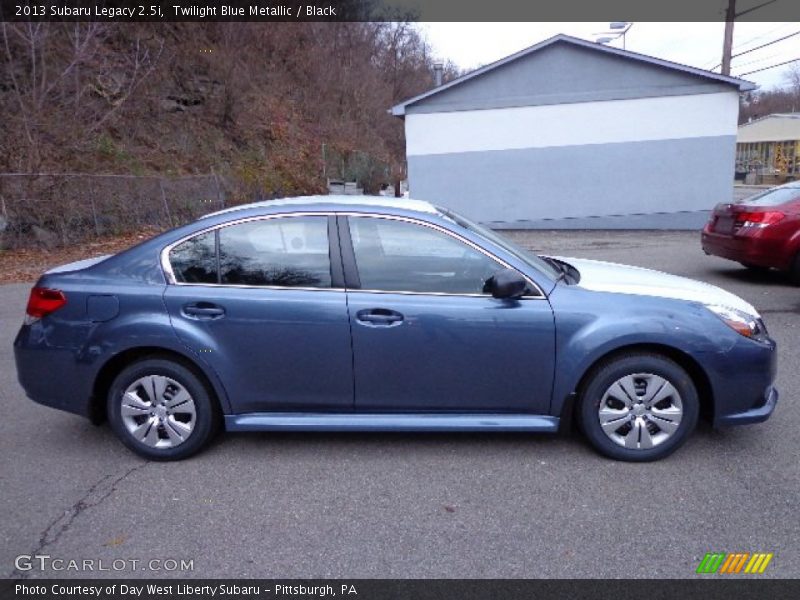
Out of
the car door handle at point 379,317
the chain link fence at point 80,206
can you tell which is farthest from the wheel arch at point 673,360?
the chain link fence at point 80,206

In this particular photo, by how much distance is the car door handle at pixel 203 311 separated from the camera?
368 cm

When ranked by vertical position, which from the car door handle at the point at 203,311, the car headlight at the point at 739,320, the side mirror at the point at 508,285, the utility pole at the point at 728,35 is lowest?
the car headlight at the point at 739,320

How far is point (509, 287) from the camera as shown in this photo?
353 cm

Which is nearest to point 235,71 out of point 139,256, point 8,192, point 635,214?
point 8,192

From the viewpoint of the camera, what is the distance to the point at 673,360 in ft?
12.0

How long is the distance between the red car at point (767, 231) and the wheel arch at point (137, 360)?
764cm

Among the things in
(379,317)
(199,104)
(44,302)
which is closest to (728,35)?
Result: (199,104)

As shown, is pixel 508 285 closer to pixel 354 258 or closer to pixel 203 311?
pixel 354 258

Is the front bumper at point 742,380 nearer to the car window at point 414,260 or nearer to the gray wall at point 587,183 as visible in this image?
the car window at point 414,260

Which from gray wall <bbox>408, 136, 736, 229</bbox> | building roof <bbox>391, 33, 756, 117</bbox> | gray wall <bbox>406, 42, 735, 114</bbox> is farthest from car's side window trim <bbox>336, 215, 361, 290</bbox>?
gray wall <bbox>406, 42, 735, 114</bbox>

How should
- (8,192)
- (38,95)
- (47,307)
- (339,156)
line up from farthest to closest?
(339,156), (38,95), (8,192), (47,307)

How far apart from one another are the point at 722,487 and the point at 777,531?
42 centimetres

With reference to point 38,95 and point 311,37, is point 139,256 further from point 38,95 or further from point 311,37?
point 311,37

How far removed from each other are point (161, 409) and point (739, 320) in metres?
3.54
